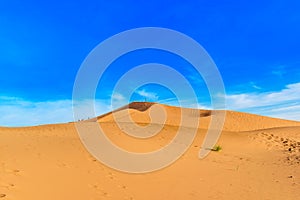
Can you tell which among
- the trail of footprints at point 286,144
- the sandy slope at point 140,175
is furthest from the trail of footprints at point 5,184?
the trail of footprints at point 286,144

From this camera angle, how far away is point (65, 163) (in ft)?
27.6

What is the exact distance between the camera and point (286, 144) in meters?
16.7

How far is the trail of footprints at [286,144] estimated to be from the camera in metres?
12.9

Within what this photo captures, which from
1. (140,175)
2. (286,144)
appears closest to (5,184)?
(140,175)

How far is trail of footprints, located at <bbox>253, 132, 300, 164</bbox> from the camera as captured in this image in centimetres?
1291

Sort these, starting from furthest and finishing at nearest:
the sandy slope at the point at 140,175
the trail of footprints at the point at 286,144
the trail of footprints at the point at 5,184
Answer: the trail of footprints at the point at 286,144 → the sandy slope at the point at 140,175 → the trail of footprints at the point at 5,184

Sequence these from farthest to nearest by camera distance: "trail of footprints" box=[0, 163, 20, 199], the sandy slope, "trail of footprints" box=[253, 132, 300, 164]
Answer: "trail of footprints" box=[253, 132, 300, 164], the sandy slope, "trail of footprints" box=[0, 163, 20, 199]

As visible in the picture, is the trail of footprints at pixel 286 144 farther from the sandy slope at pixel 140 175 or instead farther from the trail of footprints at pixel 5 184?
the trail of footprints at pixel 5 184

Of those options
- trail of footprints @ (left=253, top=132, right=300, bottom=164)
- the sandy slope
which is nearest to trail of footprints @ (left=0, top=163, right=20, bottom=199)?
the sandy slope

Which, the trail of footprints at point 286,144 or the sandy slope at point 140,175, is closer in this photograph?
the sandy slope at point 140,175

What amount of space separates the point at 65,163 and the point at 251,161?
795 cm

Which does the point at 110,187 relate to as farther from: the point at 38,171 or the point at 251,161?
the point at 251,161

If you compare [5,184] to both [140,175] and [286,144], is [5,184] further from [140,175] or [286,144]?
[286,144]

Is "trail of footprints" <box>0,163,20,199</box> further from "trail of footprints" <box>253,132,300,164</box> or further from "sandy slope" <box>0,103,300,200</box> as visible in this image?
"trail of footprints" <box>253,132,300,164</box>
